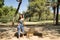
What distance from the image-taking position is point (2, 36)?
46.9ft

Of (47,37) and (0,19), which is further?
(0,19)

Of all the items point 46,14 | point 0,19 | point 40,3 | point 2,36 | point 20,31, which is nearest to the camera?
point 20,31

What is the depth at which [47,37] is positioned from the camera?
1372 cm

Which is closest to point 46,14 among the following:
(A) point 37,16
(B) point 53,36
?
(A) point 37,16

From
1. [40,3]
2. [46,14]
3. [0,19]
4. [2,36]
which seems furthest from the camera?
[46,14]

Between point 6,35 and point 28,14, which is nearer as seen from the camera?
point 6,35

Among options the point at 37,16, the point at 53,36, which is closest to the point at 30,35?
the point at 53,36

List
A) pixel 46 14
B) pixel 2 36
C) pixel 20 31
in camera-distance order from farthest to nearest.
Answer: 1. pixel 46 14
2. pixel 2 36
3. pixel 20 31

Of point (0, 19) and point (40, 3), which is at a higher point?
point (40, 3)

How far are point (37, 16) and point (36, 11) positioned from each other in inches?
113

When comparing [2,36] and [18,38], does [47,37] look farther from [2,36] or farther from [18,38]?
[2,36]

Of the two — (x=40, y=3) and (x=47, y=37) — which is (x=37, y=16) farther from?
(x=47, y=37)

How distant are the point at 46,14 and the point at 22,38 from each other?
166ft

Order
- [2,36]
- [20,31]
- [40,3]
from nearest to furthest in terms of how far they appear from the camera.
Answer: [20,31] → [2,36] → [40,3]
